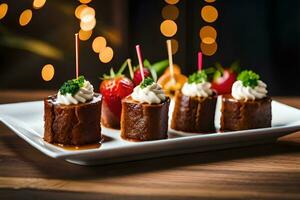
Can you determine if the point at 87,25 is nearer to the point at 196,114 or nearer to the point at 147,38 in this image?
the point at 147,38

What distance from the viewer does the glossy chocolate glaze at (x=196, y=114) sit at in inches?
105

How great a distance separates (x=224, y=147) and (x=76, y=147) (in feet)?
1.79

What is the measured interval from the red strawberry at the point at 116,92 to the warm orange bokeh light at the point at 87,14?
1765 millimetres

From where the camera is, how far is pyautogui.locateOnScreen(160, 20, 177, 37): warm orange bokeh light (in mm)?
4480

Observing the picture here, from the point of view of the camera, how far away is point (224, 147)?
2.47m

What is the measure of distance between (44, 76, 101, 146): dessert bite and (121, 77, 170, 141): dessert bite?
138mm

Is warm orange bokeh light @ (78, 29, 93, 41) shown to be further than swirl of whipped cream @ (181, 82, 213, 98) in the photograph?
Yes

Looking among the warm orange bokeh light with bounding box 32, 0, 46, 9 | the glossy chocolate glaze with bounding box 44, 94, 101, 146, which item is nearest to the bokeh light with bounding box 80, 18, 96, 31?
the warm orange bokeh light with bounding box 32, 0, 46, 9

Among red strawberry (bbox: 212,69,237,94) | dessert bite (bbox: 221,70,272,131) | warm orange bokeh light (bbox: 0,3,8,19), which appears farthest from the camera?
warm orange bokeh light (bbox: 0,3,8,19)

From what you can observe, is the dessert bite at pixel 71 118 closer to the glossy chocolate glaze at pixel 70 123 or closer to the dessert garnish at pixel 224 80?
the glossy chocolate glaze at pixel 70 123

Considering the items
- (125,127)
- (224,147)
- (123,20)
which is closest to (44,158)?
A: (125,127)

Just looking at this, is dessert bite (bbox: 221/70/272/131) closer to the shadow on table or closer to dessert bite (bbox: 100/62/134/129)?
the shadow on table

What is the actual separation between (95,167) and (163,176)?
0.78 feet

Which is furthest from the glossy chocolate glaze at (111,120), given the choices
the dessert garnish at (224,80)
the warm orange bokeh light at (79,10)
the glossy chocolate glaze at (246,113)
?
the warm orange bokeh light at (79,10)
